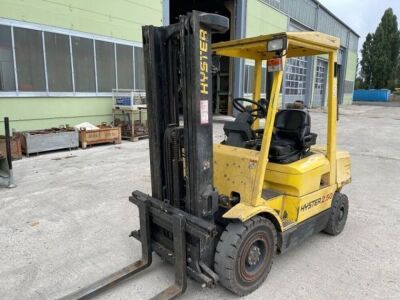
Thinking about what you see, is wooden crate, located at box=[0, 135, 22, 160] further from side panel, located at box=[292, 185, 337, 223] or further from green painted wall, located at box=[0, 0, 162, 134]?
side panel, located at box=[292, 185, 337, 223]

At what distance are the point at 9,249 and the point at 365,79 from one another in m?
60.6

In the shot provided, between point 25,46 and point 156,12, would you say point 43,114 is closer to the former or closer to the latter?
point 25,46

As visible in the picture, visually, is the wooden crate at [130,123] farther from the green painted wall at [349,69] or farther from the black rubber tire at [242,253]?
the green painted wall at [349,69]

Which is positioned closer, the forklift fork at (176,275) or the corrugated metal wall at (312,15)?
the forklift fork at (176,275)

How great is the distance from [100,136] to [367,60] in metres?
54.6

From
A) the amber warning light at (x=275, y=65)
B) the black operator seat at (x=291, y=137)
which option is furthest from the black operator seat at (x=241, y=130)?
the amber warning light at (x=275, y=65)

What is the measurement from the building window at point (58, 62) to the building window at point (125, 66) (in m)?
1.84

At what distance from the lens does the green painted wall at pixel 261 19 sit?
16516 millimetres

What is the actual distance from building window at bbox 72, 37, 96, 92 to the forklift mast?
776 centimetres

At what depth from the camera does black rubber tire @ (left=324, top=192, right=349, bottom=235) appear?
384 centimetres

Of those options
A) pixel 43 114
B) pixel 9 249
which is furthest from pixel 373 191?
pixel 43 114

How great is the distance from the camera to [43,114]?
8953 mm

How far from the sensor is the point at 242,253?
2.71 meters

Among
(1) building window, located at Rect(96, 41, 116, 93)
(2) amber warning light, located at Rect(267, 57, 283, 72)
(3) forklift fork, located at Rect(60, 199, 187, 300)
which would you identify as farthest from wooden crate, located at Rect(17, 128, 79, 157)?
(2) amber warning light, located at Rect(267, 57, 283, 72)
